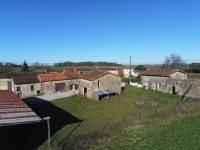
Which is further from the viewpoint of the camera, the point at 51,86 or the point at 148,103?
the point at 51,86

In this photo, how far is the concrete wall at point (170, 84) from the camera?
25500mm

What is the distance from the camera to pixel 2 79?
31.3 meters

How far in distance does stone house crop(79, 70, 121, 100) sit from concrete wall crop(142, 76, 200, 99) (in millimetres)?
8171

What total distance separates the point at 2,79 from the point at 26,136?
22332 mm

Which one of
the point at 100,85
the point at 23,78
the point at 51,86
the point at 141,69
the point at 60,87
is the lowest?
the point at 60,87

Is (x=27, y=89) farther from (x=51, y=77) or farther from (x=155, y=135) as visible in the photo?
(x=155, y=135)

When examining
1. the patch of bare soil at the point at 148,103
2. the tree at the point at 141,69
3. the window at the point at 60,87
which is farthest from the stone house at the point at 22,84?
the tree at the point at 141,69

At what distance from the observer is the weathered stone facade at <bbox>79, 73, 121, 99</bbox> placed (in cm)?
2773

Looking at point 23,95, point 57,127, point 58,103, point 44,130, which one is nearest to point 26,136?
point 44,130

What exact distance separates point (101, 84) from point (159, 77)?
11792 millimetres

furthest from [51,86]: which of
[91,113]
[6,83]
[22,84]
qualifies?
[91,113]

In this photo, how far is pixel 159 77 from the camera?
3241cm

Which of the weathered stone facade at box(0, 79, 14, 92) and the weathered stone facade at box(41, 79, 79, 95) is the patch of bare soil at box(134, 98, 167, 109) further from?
the weathered stone facade at box(0, 79, 14, 92)

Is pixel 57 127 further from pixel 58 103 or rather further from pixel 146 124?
pixel 58 103
